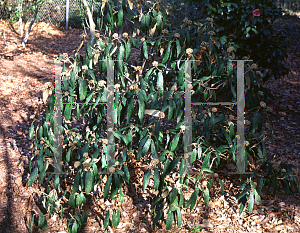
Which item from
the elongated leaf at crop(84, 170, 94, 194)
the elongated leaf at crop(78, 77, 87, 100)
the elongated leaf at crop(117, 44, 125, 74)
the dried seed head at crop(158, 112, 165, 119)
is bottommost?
the elongated leaf at crop(84, 170, 94, 194)

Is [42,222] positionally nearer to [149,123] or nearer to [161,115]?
[149,123]

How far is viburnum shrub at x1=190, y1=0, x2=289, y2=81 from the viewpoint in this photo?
423 cm

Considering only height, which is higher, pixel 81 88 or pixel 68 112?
pixel 81 88

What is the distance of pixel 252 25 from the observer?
419 centimetres

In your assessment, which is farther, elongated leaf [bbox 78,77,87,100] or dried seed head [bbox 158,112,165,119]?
elongated leaf [bbox 78,77,87,100]

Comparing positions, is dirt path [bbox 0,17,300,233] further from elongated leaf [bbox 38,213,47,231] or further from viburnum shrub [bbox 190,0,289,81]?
viburnum shrub [bbox 190,0,289,81]

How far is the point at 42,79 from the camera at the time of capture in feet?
18.8

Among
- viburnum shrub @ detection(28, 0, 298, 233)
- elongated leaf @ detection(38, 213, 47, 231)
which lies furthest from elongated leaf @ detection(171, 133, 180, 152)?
elongated leaf @ detection(38, 213, 47, 231)

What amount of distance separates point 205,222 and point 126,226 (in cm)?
70

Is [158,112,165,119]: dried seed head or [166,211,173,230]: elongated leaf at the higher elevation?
[158,112,165,119]: dried seed head

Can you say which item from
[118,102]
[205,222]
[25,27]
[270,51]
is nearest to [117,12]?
[118,102]

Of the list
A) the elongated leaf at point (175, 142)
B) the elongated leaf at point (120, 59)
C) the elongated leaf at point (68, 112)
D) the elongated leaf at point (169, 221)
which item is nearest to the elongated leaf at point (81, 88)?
the elongated leaf at point (68, 112)

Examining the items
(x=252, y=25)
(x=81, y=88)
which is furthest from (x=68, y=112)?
(x=252, y=25)

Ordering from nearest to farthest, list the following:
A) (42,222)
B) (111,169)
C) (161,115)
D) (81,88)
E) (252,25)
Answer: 1. (161,115)
2. (111,169)
3. (81,88)
4. (42,222)
5. (252,25)
